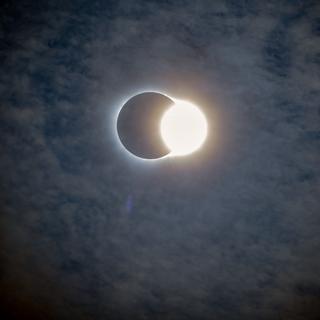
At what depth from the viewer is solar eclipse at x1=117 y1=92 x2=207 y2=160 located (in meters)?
2.47

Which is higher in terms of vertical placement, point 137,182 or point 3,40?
point 3,40

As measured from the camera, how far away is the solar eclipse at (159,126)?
8.10 feet

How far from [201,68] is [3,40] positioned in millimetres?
1479

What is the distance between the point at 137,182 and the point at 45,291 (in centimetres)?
174

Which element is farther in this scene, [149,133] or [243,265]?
[243,265]

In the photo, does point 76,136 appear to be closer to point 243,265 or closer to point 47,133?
point 47,133

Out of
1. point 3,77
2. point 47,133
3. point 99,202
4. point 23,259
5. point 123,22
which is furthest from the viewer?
point 23,259

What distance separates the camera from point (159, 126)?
2.50 meters

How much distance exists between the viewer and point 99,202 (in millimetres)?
2887

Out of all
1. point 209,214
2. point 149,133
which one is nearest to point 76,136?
point 149,133

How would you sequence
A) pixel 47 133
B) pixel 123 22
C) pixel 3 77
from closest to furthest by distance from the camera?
pixel 123 22, pixel 3 77, pixel 47 133

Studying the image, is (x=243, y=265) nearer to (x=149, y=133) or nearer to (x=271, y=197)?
(x=271, y=197)

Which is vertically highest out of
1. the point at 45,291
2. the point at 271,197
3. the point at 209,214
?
the point at 271,197

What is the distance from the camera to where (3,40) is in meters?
2.39
